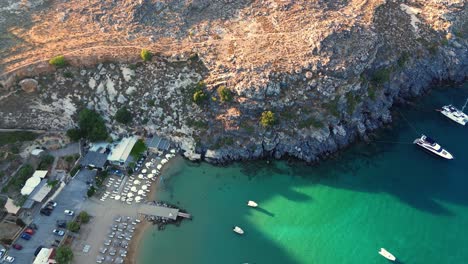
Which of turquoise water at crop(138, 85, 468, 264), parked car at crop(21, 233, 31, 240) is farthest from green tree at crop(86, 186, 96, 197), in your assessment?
turquoise water at crop(138, 85, 468, 264)

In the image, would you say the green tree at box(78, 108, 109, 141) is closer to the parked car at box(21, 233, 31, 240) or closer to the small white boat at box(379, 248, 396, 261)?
the parked car at box(21, 233, 31, 240)

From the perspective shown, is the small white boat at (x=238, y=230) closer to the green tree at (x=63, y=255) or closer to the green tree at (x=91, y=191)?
the green tree at (x=63, y=255)

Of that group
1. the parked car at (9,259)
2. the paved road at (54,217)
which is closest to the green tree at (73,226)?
the paved road at (54,217)

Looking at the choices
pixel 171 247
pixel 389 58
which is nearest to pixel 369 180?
pixel 389 58

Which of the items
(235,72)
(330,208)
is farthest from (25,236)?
(330,208)

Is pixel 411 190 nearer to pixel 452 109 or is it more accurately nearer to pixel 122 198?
pixel 452 109

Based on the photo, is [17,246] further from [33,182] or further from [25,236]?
[33,182]
